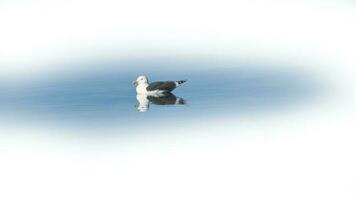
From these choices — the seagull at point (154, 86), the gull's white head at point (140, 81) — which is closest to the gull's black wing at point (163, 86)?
the seagull at point (154, 86)

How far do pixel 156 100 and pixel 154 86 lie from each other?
0.80ft

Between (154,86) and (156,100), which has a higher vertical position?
(154,86)

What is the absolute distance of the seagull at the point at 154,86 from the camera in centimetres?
1070

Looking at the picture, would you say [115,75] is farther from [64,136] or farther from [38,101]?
[64,136]

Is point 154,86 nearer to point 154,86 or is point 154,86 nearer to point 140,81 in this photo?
point 154,86

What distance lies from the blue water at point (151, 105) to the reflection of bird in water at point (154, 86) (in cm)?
10

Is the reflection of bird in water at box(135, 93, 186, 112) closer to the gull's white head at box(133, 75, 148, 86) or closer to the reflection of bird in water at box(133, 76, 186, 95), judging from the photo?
the reflection of bird in water at box(133, 76, 186, 95)

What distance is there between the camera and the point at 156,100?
35.1 ft

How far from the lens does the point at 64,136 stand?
8.98 metres

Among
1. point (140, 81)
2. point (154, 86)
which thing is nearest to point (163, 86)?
point (154, 86)

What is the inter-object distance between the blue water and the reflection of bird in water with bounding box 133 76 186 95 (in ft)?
0.34

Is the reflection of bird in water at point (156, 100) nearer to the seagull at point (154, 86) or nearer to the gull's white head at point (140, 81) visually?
the seagull at point (154, 86)

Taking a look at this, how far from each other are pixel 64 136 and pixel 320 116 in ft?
7.23

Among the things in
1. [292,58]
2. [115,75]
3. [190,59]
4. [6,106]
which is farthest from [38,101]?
[292,58]
